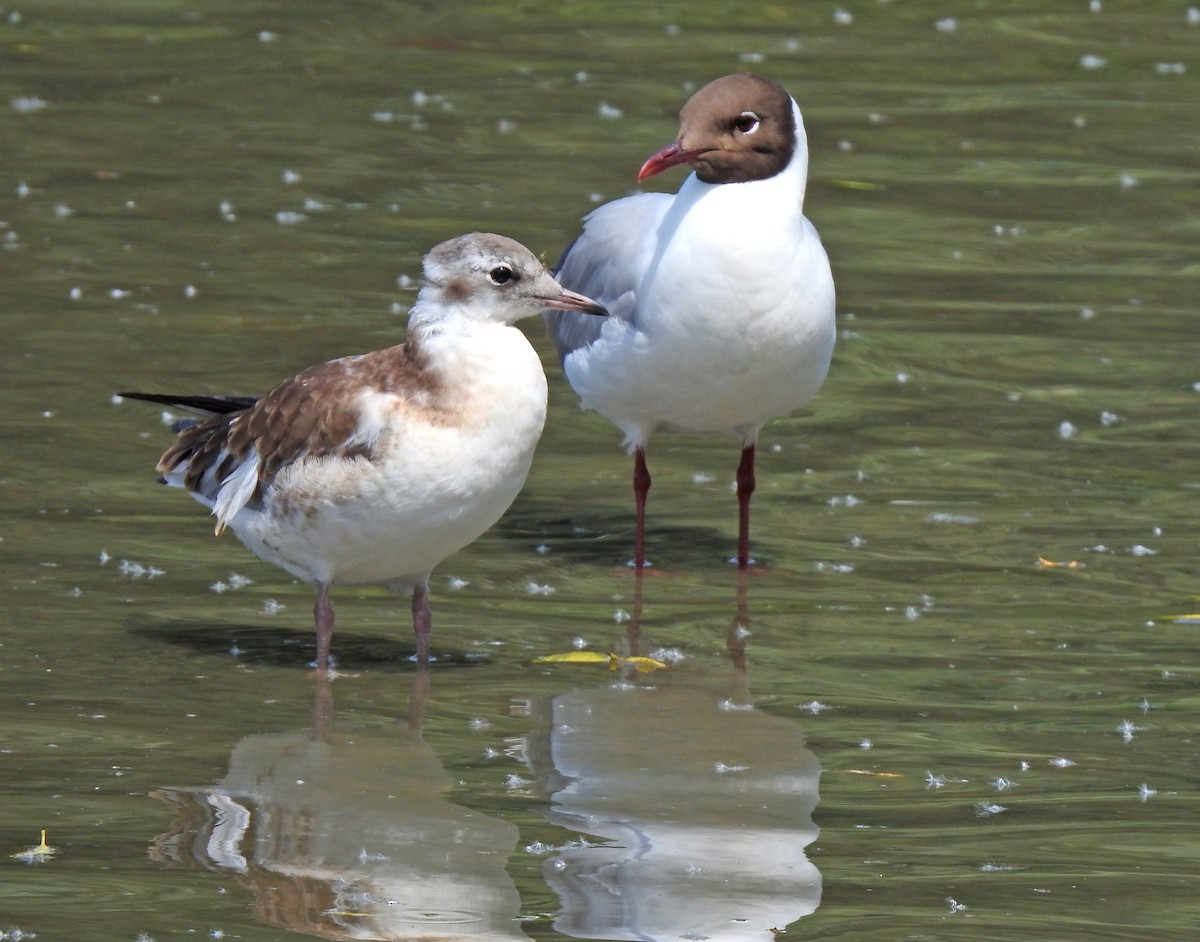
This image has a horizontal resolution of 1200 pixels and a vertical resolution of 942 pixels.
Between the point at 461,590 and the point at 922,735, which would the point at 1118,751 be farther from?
the point at 461,590

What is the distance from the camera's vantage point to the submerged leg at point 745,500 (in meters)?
9.44

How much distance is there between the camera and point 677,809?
6.76 m

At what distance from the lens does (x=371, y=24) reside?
65.1 ft

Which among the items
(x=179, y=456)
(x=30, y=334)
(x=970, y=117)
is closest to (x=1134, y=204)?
(x=970, y=117)

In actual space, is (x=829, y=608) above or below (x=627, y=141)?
below

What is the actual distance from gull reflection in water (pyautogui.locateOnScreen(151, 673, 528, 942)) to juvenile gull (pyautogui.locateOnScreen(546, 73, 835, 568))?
7.29 feet

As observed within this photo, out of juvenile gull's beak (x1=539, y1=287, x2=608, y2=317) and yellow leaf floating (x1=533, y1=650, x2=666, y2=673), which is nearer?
juvenile gull's beak (x1=539, y1=287, x2=608, y2=317)

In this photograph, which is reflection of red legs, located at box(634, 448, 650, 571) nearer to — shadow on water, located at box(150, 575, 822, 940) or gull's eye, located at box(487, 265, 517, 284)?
shadow on water, located at box(150, 575, 822, 940)

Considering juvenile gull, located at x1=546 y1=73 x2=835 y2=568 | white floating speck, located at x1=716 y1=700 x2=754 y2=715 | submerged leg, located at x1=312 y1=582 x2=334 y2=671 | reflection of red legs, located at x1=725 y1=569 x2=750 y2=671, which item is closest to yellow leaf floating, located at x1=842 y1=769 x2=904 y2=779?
white floating speck, located at x1=716 y1=700 x2=754 y2=715

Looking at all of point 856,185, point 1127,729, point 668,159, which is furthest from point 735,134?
point 856,185

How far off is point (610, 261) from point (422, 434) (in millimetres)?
2336

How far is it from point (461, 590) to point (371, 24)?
38.5 feet

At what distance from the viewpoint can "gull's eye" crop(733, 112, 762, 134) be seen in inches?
360

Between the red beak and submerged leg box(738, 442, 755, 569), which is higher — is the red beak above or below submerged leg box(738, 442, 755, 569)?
above
